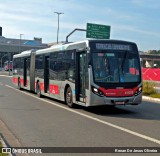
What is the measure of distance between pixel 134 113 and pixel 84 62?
9.05 feet

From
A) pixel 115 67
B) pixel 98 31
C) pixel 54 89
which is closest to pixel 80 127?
pixel 115 67

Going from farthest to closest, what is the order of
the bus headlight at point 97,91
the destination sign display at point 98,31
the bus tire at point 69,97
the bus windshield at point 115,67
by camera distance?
the destination sign display at point 98,31
the bus tire at point 69,97
the bus windshield at point 115,67
the bus headlight at point 97,91

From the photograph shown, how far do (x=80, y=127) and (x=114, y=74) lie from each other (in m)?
3.71

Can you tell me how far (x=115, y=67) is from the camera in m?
14.2

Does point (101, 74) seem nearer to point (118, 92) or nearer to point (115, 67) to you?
point (115, 67)

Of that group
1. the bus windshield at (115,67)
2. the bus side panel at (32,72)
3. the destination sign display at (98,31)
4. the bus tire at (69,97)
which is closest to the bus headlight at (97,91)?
the bus windshield at (115,67)

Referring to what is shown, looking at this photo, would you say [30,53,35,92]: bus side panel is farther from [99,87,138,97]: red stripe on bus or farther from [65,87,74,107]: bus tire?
[99,87,138,97]: red stripe on bus

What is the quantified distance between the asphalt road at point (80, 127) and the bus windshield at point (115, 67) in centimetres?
135

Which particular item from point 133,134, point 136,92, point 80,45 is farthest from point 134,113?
point 133,134

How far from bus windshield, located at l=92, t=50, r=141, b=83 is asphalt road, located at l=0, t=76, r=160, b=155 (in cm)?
135

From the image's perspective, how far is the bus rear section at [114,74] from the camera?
13797 mm

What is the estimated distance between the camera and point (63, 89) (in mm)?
16812

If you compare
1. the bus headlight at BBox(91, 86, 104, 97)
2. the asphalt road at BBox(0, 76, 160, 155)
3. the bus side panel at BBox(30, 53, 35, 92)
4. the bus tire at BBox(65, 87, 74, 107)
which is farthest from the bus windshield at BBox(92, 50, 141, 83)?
the bus side panel at BBox(30, 53, 35, 92)

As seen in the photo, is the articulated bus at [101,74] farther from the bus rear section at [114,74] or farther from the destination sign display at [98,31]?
the destination sign display at [98,31]
